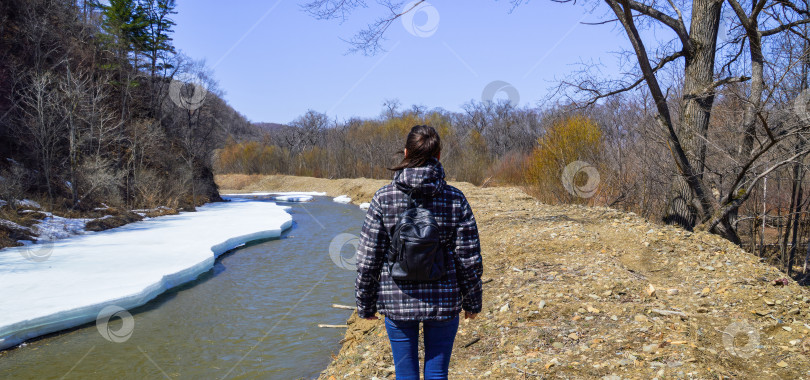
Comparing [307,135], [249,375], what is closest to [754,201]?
[249,375]

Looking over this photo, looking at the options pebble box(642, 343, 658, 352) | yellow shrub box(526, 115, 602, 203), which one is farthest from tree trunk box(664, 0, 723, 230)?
yellow shrub box(526, 115, 602, 203)

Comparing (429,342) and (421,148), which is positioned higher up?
(421,148)

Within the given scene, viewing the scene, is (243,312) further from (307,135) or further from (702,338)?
(307,135)

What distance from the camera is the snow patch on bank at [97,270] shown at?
672 centimetres

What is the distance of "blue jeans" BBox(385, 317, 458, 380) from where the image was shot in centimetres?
242

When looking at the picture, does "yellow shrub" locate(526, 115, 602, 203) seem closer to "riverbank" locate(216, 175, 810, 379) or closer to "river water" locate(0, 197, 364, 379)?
"riverbank" locate(216, 175, 810, 379)

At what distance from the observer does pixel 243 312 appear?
779 cm

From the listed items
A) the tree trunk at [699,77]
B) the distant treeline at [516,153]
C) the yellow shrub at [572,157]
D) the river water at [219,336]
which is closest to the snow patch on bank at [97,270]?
the river water at [219,336]

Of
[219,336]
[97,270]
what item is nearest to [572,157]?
[219,336]

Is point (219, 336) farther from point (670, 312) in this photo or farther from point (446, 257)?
point (670, 312)

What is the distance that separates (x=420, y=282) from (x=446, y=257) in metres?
0.20

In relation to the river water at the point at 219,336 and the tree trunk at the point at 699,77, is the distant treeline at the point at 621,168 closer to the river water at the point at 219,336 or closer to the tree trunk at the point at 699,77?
the tree trunk at the point at 699,77

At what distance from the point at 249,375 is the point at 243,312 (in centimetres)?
246

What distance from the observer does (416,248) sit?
2.24m
